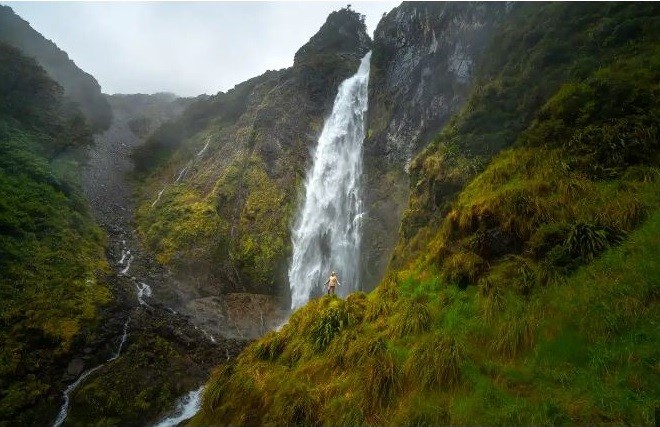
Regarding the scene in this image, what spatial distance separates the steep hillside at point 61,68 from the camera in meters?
45.2

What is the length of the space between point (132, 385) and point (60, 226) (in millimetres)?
12714

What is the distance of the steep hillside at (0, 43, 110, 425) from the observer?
13578mm

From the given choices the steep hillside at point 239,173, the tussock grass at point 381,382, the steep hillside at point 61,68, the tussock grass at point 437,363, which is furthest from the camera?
the steep hillside at point 61,68

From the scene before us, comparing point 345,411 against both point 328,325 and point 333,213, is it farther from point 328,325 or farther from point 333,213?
point 333,213

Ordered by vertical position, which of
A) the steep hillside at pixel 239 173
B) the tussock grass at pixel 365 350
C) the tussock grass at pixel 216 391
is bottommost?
the tussock grass at pixel 216 391

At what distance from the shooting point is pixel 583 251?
23.7ft

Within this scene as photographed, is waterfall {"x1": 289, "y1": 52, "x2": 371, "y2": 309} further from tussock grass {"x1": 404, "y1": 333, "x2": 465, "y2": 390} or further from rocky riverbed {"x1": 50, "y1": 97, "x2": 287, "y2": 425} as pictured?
tussock grass {"x1": 404, "y1": 333, "x2": 465, "y2": 390}

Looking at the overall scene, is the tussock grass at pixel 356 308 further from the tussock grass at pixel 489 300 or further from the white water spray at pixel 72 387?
the white water spray at pixel 72 387

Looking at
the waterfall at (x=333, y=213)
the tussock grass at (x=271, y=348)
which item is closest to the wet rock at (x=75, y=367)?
the tussock grass at (x=271, y=348)

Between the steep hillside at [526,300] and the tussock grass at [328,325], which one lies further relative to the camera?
the tussock grass at [328,325]

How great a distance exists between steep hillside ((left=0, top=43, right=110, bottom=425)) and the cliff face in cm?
1499

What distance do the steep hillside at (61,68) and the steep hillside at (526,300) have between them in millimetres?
47506

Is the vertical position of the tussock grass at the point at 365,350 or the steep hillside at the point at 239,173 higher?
the steep hillside at the point at 239,173

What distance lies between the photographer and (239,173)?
103 ft
